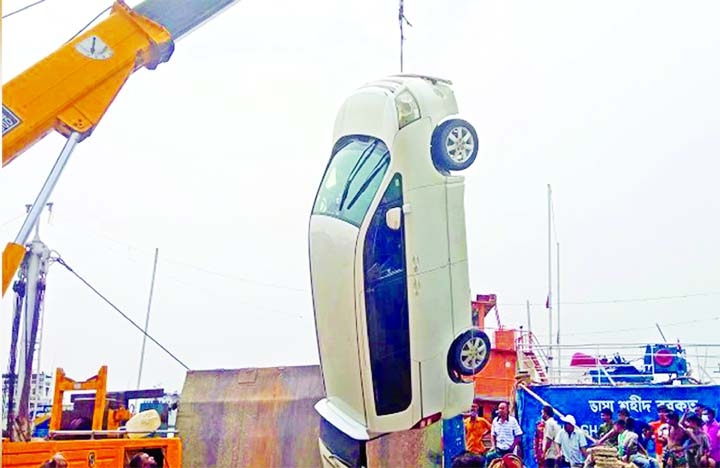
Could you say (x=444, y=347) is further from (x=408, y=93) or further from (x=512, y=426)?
(x=512, y=426)

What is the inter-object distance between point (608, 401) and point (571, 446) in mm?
2119

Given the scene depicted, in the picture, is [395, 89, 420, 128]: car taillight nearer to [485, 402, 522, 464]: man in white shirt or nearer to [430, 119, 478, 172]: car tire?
[430, 119, 478, 172]: car tire

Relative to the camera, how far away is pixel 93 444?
555cm

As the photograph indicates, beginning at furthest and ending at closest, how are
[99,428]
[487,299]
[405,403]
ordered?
[487,299] < [99,428] < [405,403]

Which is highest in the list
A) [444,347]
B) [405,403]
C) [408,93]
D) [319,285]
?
[408,93]

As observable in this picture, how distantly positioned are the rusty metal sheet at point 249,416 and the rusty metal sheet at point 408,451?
128 cm

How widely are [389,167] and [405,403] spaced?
1.49m

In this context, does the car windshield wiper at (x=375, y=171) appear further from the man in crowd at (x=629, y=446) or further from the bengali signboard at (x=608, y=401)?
the bengali signboard at (x=608, y=401)

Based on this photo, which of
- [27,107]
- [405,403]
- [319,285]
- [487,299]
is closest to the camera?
[405,403]

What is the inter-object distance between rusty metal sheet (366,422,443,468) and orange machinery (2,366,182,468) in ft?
5.79

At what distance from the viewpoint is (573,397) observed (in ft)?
36.7

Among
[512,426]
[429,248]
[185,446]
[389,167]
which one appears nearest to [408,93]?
[389,167]

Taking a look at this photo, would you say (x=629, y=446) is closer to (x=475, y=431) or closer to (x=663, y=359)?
(x=475, y=431)

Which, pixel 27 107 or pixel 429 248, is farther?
pixel 27 107
